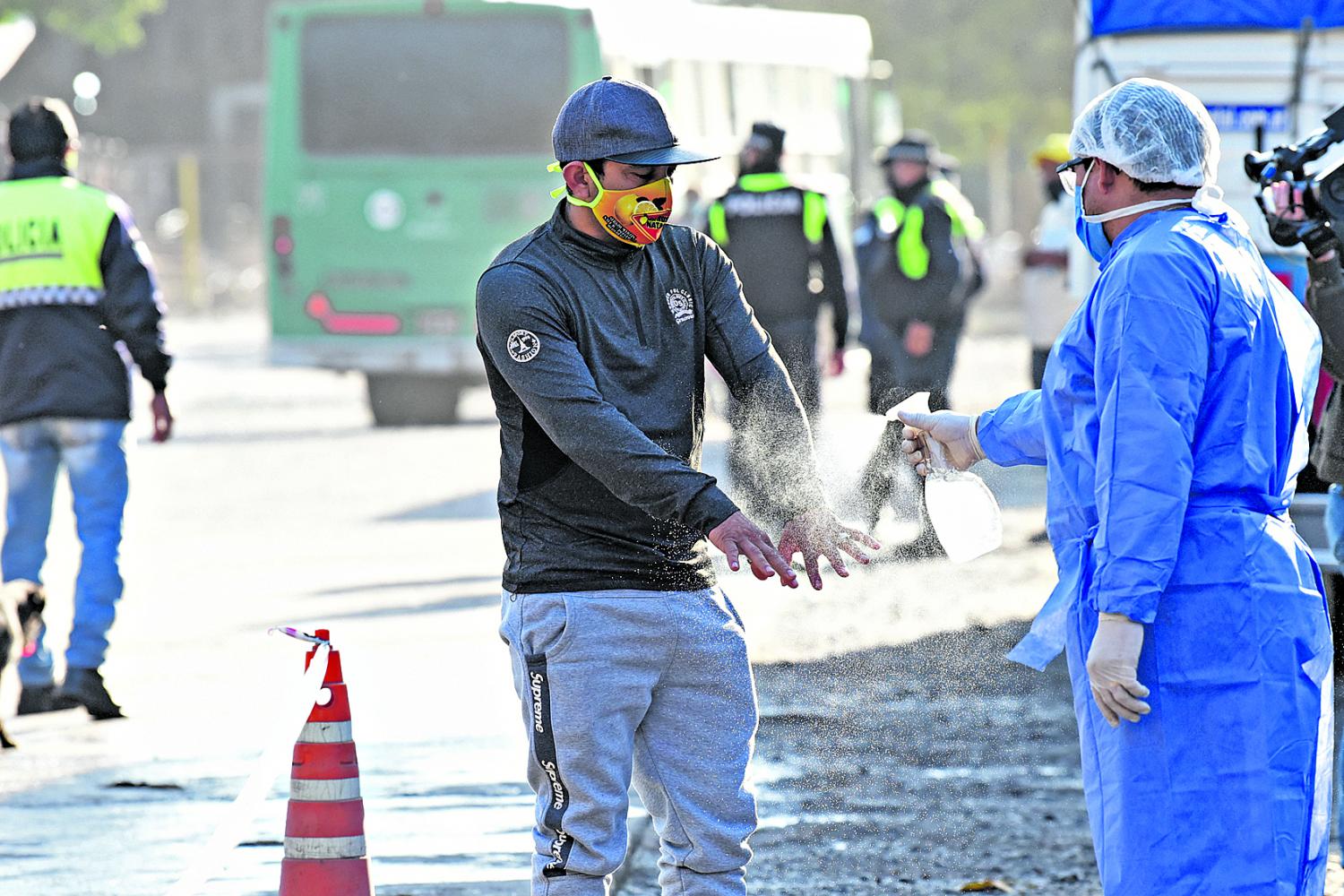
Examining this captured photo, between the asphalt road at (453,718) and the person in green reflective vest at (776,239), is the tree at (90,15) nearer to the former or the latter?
the asphalt road at (453,718)

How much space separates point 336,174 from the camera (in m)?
18.9

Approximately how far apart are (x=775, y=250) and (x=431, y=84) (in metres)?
8.28

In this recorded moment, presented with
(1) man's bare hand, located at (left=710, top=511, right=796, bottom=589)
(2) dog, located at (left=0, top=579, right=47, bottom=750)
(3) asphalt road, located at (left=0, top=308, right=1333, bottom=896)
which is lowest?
(3) asphalt road, located at (left=0, top=308, right=1333, bottom=896)

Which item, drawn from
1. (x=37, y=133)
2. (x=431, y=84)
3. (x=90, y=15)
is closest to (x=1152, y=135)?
(x=37, y=133)

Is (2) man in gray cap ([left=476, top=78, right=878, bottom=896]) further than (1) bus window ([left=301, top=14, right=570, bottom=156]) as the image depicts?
No

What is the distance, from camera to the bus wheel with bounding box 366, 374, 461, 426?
1919 centimetres

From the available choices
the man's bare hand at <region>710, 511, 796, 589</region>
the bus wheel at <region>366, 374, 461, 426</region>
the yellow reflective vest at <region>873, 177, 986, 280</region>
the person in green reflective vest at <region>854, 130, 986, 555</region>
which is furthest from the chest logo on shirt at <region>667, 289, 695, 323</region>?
the bus wheel at <region>366, 374, 461, 426</region>

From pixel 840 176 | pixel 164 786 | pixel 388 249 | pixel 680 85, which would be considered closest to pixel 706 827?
pixel 164 786

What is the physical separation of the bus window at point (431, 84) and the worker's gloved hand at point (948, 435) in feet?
47.2

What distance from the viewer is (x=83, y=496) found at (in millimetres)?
7750

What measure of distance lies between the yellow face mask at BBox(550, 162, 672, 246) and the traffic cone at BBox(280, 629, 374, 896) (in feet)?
3.34

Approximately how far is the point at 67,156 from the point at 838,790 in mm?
3555

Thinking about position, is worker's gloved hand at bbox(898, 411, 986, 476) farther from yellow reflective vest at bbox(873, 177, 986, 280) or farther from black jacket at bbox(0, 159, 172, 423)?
yellow reflective vest at bbox(873, 177, 986, 280)

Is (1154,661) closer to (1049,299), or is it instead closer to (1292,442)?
(1292,442)
